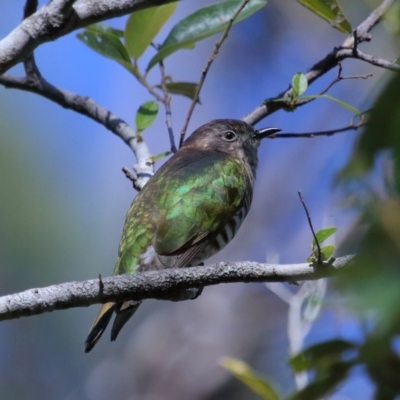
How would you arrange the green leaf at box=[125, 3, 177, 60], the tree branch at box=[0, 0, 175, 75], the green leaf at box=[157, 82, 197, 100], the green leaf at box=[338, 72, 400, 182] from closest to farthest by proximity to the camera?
the green leaf at box=[338, 72, 400, 182], the tree branch at box=[0, 0, 175, 75], the green leaf at box=[125, 3, 177, 60], the green leaf at box=[157, 82, 197, 100]

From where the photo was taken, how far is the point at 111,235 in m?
10.0

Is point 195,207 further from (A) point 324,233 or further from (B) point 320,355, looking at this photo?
(B) point 320,355

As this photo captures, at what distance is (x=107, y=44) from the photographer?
13.8 feet

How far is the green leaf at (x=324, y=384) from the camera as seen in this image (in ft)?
3.30

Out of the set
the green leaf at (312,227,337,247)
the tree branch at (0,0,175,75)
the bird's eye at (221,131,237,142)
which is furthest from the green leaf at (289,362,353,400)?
the bird's eye at (221,131,237,142)

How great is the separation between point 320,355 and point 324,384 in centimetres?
4

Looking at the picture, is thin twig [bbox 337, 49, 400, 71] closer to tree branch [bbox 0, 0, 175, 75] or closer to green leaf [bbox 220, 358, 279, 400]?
tree branch [bbox 0, 0, 175, 75]

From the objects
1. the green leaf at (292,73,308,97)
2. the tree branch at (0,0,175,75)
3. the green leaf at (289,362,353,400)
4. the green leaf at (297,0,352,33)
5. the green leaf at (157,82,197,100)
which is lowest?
the green leaf at (289,362,353,400)

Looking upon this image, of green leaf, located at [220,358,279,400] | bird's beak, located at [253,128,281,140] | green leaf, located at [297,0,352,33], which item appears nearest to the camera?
green leaf, located at [220,358,279,400]

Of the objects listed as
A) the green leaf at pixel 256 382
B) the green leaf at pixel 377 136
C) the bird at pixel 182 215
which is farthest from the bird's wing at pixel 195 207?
the green leaf at pixel 377 136

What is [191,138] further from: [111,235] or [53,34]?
[111,235]

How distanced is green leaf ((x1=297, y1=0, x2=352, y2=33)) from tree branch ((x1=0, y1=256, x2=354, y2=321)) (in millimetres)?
1783

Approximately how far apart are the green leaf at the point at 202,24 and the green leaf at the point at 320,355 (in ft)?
10.8

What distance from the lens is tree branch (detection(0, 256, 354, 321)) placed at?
2.29 m
